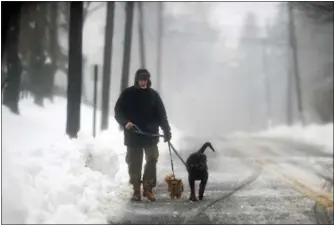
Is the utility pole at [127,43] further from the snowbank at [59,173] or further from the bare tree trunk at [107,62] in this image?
the snowbank at [59,173]

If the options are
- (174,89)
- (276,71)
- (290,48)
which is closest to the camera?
(174,89)

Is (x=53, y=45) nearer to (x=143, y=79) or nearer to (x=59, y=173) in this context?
(x=143, y=79)

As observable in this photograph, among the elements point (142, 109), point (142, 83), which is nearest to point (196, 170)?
point (142, 109)

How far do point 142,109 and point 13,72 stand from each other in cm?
446

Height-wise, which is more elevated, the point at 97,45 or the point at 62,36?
the point at 62,36

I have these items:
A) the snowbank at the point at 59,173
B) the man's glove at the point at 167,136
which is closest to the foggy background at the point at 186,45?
the man's glove at the point at 167,136

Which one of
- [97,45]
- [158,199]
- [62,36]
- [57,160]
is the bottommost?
[158,199]

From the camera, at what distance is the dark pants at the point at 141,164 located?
7.97 m

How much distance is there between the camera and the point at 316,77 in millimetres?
32531

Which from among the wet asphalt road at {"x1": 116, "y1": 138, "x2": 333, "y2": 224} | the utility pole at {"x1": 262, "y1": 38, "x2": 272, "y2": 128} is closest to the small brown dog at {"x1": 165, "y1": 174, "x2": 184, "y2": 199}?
the wet asphalt road at {"x1": 116, "y1": 138, "x2": 333, "y2": 224}

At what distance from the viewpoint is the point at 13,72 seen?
11320mm

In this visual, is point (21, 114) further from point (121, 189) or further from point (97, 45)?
point (97, 45)

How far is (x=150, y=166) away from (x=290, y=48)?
1390 centimetres

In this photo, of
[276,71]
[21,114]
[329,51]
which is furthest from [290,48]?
[21,114]
